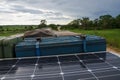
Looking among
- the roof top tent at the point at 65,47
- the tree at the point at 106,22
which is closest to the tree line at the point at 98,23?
the tree at the point at 106,22

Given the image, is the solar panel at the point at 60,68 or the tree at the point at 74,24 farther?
the tree at the point at 74,24

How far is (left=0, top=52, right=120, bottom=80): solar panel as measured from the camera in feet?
17.0

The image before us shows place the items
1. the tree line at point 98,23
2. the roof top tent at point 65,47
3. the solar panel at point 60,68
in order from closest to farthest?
the solar panel at point 60,68, the roof top tent at point 65,47, the tree line at point 98,23

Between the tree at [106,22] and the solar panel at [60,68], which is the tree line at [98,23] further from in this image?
the solar panel at [60,68]

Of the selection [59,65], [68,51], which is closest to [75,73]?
[59,65]

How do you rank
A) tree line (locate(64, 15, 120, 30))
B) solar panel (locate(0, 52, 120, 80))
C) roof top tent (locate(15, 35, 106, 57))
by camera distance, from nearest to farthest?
solar panel (locate(0, 52, 120, 80)) < roof top tent (locate(15, 35, 106, 57)) < tree line (locate(64, 15, 120, 30))

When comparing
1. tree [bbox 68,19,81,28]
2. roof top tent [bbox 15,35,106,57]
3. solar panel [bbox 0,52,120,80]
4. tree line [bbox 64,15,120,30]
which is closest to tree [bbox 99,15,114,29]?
tree line [bbox 64,15,120,30]

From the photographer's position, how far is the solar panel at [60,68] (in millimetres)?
5176

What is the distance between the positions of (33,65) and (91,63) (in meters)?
1.85

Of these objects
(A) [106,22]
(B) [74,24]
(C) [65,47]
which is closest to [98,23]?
(A) [106,22]

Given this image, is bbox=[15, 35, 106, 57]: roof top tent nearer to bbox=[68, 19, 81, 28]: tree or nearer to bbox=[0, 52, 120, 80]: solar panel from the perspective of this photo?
bbox=[0, 52, 120, 80]: solar panel

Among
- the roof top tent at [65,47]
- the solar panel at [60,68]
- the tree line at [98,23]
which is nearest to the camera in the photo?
the solar panel at [60,68]

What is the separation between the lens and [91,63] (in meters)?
6.40

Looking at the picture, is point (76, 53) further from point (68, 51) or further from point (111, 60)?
point (111, 60)
